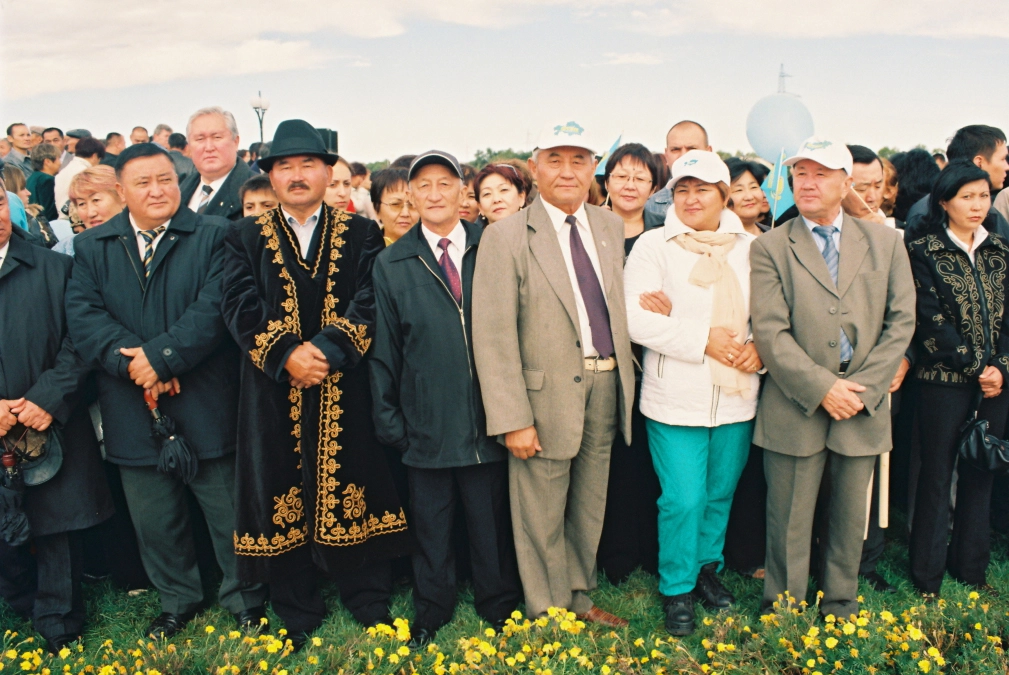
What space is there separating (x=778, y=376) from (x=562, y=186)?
1.29m

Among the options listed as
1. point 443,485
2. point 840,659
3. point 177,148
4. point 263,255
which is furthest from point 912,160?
point 177,148

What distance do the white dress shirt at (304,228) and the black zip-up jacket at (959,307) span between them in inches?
113

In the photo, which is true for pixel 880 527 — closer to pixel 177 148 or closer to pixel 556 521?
pixel 556 521

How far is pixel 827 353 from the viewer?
342 cm

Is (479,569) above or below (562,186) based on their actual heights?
below

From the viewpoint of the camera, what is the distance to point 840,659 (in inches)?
118

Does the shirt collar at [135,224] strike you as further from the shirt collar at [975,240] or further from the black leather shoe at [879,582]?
the black leather shoe at [879,582]

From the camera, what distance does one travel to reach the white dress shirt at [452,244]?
3.53m

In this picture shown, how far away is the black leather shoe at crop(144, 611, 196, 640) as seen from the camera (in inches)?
143

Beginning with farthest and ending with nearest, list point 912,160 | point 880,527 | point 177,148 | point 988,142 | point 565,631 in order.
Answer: point 177,148 → point 912,160 → point 988,142 → point 880,527 → point 565,631

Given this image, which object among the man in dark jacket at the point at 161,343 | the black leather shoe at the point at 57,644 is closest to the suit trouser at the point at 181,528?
the man in dark jacket at the point at 161,343

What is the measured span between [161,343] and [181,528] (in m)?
0.98

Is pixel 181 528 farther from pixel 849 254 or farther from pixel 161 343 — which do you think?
pixel 849 254

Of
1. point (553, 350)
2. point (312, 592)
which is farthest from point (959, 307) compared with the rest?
point (312, 592)
